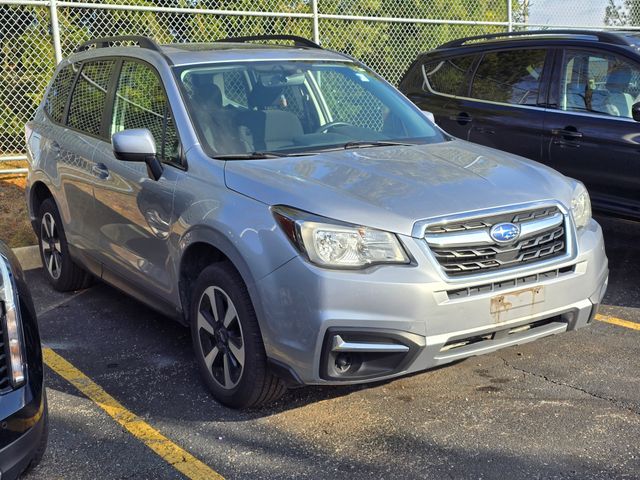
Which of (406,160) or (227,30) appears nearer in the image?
(406,160)

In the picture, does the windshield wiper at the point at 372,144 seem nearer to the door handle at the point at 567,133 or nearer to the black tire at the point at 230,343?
the black tire at the point at 230,343

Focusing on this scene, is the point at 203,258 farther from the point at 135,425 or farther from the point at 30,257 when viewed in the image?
the point at 30,257

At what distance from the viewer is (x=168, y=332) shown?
17.1 ft

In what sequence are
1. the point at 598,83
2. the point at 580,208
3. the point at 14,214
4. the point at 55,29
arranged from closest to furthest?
the point at 580,208, the point at 598,83, the point at 14,214, the point at 55,29

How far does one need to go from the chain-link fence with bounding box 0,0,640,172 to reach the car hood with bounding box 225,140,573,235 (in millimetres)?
5837

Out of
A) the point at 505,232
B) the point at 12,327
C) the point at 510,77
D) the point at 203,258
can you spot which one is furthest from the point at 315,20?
the point at 12,327

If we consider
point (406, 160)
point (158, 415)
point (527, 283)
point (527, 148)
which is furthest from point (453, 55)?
point (158, 415)

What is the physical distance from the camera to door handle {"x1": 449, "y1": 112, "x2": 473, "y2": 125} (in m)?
7.20

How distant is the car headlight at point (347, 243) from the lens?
11.3 feet

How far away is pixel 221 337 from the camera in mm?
3961

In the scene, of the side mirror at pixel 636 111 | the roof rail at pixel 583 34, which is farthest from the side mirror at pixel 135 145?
the roof rail at pixel 583 34

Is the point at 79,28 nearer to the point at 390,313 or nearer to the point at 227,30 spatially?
the point at 227,30

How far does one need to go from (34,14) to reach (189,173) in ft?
21.9

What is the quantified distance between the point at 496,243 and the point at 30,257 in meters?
4.60
